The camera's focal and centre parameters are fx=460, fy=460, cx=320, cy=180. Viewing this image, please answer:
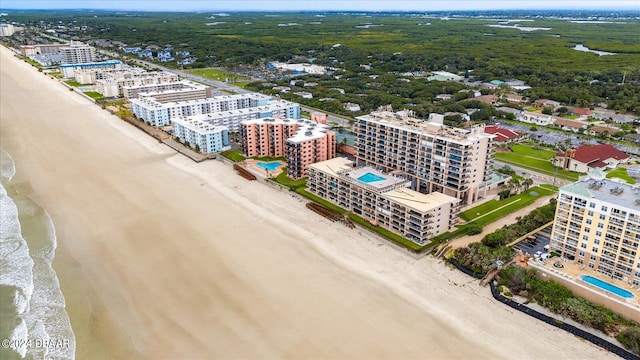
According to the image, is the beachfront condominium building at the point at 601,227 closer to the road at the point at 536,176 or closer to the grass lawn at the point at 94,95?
the road at the point at 536,176

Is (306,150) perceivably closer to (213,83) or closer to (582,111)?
(582,111)

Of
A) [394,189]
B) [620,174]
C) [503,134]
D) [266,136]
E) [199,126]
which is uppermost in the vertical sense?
[199,126]

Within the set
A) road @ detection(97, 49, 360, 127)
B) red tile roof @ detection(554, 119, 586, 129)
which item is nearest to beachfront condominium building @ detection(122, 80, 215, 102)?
road @ detection(97, 49, 360, 127)

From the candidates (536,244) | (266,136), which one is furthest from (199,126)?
(536,244)

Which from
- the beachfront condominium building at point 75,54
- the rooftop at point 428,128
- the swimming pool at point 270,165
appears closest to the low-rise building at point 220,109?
the swimming pool at point 270,165

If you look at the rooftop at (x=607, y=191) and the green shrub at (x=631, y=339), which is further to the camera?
the rooftop at (x=607, y=191)

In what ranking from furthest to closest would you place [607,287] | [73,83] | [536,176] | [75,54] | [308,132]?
1. [75,54]
2. [73,83]
3. [308,132]
4. [536,176]
5. [607,287]

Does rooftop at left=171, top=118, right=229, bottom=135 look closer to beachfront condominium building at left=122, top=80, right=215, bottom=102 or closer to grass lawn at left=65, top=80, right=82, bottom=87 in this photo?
beachfront condominium building at left=122, top=80, right=215, bottom=102
